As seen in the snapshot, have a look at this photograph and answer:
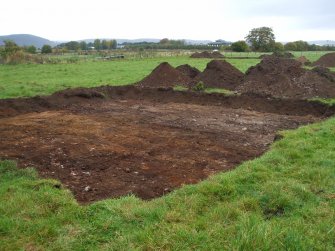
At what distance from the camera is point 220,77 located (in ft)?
63.9

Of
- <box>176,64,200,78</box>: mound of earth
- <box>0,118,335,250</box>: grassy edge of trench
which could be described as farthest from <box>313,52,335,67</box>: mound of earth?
<box>0,118,335,250</box>: grassy edge of trench

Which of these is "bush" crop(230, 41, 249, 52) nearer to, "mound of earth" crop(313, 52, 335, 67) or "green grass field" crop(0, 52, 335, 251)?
"mound of earth" crop(313, 52, 335, 67)

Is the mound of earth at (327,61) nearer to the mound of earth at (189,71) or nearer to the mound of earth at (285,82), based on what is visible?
the mound of earth at (285,82)

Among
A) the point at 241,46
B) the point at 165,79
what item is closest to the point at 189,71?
the point at 165,79

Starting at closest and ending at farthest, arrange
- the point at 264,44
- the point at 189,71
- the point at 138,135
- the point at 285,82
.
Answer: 1. the point at 138,135
2. the point at 285,82
3. the point at 189,71
4. the point at 264,44

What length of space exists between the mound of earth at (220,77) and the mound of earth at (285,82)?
2.19 ft

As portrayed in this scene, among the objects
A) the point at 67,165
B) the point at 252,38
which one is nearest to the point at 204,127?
the point at 67,165

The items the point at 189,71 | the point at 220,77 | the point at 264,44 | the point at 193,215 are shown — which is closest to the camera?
the point at 193,215

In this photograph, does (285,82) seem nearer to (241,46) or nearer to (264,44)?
(241,46)

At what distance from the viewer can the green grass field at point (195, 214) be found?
4.79 meters

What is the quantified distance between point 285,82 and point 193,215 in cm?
1307

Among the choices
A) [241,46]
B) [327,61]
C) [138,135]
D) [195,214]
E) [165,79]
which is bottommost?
[138,135]

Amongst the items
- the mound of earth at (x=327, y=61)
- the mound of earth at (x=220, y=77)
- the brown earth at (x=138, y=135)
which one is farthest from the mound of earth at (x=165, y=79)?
the mound of earth at (x=327, y=61)

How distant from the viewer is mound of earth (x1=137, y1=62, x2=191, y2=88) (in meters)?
19.7
